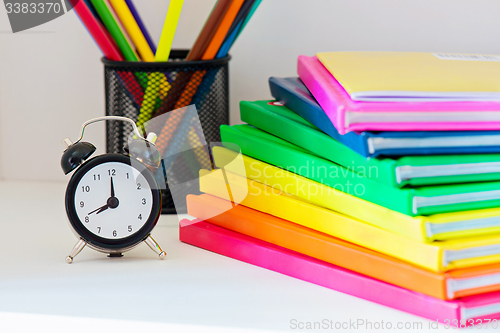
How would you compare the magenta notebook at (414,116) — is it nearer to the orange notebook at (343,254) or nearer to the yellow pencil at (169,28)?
the orange notebook at (343,254)

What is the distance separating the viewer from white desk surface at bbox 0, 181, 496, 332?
0.42 meters

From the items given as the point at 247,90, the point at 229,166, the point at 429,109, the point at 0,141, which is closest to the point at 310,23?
the point at 247,90

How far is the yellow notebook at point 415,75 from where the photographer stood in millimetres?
443

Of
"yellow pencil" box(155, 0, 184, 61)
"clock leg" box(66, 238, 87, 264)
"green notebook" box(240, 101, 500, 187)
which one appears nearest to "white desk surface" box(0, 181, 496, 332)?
"clock leg" box(66, 238, 87, 264)

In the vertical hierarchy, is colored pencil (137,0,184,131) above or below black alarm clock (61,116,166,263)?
above

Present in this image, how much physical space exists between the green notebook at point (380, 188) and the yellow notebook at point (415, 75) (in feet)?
0.24

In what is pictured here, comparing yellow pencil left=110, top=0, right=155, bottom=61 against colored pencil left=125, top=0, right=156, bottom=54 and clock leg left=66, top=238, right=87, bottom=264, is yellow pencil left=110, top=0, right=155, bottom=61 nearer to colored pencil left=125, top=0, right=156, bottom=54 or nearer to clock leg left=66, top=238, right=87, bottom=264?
colored pencil left=125, top=0, right=156, bottom=54

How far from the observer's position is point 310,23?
81 cm

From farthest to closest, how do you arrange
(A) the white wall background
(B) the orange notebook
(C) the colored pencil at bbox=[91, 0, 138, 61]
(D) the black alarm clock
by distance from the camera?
(A) the white wall background
(C) the colored pencil at bbox=[91, 0, 138, 61]
(D) the black alarm clock
(B) the orange notebook

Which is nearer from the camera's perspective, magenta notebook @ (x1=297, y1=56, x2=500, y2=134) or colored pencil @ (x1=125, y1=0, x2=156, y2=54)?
magenta notebook @ (x1=297, y1=56, x2=500, y2=134)

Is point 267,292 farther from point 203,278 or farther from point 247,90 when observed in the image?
point 247,90

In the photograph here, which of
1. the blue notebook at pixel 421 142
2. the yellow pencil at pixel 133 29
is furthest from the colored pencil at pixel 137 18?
the blue notebook at pixel 421 142

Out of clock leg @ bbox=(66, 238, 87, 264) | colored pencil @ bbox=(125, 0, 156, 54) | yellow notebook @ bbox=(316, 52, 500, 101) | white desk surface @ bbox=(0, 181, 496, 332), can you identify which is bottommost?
white desk surface @ bbox=(0, 181, 496, 332)

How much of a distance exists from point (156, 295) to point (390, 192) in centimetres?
22
